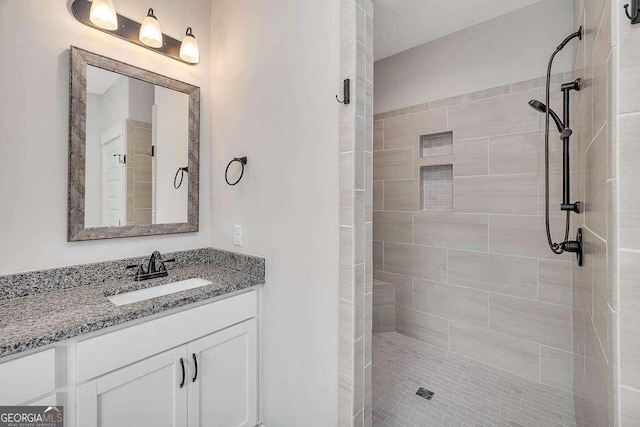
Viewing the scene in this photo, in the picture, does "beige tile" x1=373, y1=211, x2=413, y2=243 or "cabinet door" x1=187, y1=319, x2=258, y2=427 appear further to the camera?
"beige tile" x1=373, y1=211, x2=413, y2=243

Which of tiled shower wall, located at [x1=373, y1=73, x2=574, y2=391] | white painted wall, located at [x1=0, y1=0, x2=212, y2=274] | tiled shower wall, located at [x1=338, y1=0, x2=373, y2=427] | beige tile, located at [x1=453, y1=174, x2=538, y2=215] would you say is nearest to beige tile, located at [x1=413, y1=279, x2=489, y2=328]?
tiled shower wall, located at [x1=373, y1=73, x2=574, y2=391]

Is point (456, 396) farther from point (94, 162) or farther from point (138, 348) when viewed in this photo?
point (94, 162)

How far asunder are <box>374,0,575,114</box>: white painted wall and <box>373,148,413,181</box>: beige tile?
16.7 inches

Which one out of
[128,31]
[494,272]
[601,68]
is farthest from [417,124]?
[128,31]

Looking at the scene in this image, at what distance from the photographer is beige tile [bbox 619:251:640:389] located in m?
0.61

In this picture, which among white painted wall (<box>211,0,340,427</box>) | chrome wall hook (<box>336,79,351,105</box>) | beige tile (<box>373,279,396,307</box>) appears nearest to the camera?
chrome wall hook (<box>336,79,351,105</box>)

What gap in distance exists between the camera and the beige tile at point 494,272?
1992 mm

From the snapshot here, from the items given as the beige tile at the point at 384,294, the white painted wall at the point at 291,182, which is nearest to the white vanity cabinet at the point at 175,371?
the white painted wall at the point at 291,182

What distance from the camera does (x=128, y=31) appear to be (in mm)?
1611

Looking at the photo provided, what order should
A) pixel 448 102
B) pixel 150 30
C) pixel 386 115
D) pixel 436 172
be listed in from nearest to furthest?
1. pixel 150 30
2. pixel 448 102
3. pixel 436 172
4. pixel 386 115

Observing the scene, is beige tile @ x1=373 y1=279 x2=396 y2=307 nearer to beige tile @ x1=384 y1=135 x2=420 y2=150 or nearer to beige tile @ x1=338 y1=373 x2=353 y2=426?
beige tile @ x1=384 y1=135 x2=420 y2=150

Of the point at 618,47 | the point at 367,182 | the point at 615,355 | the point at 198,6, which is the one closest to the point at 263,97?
the point at 367,182

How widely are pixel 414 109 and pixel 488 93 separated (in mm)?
596

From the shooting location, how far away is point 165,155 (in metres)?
1.82
